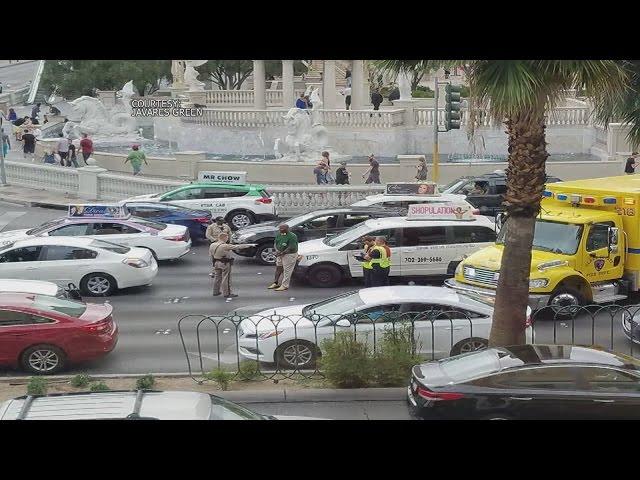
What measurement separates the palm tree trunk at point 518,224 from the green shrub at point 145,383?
14.9 ft

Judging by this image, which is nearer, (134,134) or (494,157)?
(494,157)

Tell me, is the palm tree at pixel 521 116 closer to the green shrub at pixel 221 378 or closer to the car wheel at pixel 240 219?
the green shrub at pixel 221 378

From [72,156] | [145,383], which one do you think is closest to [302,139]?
[72,156]

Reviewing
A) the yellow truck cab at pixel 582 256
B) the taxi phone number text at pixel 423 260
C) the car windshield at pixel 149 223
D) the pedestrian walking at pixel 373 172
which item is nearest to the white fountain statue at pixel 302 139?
the pedestrian walking at pixel 373 172

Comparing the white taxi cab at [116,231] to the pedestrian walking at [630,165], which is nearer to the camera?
the white taxi cab at [116,231]

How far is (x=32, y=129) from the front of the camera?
42281 millimetres

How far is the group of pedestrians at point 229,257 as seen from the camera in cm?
1961

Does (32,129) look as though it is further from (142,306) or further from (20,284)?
(20,284)

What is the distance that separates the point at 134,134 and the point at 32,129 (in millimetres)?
4131

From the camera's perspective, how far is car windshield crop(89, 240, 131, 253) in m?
19.9

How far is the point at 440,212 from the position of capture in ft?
68.6

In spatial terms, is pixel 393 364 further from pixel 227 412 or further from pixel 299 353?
pixel 227 412

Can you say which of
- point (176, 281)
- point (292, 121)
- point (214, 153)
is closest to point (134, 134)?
point (214, 153)

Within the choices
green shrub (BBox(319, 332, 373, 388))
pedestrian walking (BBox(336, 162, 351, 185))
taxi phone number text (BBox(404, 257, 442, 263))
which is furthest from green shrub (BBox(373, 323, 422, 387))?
pedestrian walking (BBox(336, 162, 351, 185))
